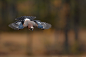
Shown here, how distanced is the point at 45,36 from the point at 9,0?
18.6ft

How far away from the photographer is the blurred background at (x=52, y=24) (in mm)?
14375

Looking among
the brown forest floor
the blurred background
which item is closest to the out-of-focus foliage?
the blurred background

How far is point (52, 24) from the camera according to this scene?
16938 millimetres

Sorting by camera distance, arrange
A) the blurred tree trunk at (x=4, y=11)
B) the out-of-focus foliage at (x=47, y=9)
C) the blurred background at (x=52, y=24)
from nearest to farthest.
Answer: the blurred background at (x=52, y=24)
the out-of-focus foliage at (x=47, y=9)
the blurred tree trunk at (x=4, y=11)

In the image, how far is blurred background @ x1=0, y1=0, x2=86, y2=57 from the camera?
14375 millimetres

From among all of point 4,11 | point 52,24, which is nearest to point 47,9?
point 52,24

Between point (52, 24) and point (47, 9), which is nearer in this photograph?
point (47, 9)

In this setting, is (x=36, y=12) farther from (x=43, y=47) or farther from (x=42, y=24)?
(x=42, y=24)

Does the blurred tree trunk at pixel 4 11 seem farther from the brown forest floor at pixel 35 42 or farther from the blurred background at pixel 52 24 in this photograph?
the brown forest floor at pixel 35 42

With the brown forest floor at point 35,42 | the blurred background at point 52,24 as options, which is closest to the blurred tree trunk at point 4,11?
the blurred background at point 52,24

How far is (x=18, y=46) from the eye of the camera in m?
18.3

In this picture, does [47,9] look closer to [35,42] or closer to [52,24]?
[52,24]

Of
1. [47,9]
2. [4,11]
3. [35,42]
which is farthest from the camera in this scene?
[35,42]

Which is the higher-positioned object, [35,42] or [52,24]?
[52,24]
